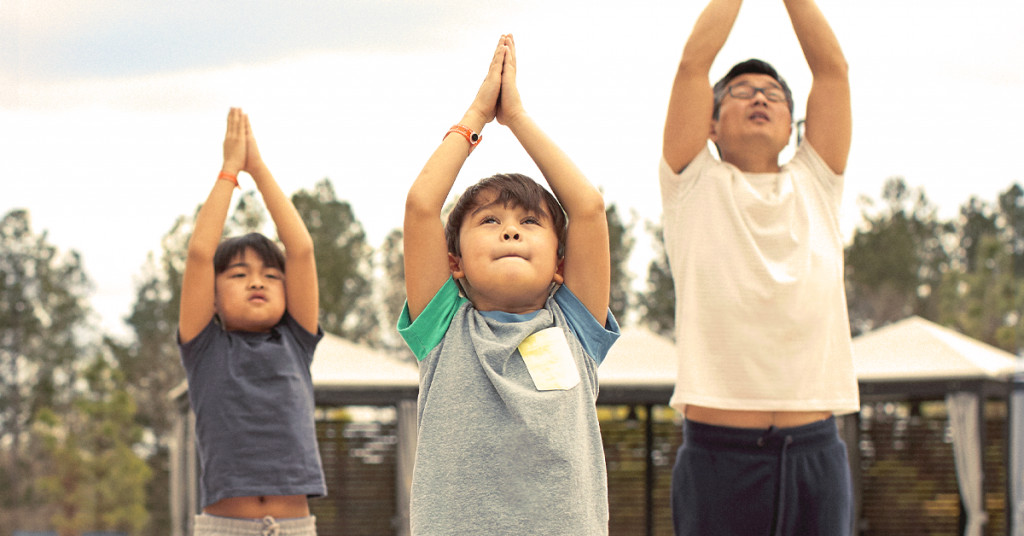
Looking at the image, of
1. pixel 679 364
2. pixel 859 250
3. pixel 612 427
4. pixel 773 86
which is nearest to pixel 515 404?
pixel 679 364

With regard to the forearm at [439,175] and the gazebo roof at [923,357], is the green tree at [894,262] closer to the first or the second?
the gazebo roof at [923,357]

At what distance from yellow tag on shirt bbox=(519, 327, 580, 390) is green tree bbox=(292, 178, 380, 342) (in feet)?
42.3

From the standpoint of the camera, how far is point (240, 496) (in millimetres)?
2656

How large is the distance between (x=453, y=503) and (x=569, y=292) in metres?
0.46

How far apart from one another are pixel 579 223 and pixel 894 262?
1806 cm

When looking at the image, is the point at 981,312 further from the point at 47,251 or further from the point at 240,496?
the point at 240,496

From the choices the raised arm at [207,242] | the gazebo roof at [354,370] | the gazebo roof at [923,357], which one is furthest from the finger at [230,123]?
the gazebo roof at [923,357]

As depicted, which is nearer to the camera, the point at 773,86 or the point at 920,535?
the point at 773,86

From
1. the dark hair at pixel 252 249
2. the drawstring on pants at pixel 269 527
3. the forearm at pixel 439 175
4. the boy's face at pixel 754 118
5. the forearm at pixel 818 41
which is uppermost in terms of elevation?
the forearm at pixel 818 41

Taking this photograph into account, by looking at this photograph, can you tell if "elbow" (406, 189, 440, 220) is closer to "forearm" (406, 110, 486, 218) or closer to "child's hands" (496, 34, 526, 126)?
"forearm" (406, 110, 486, 218)

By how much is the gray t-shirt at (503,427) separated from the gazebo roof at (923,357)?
279 inches

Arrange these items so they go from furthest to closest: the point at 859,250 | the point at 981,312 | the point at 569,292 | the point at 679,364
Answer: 1. the point at 859,250
2. the point at 981,312
3. the point at 679,364
4. the point at 569,292

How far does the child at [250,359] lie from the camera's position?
267 cm

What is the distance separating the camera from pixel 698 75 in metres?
2.24
